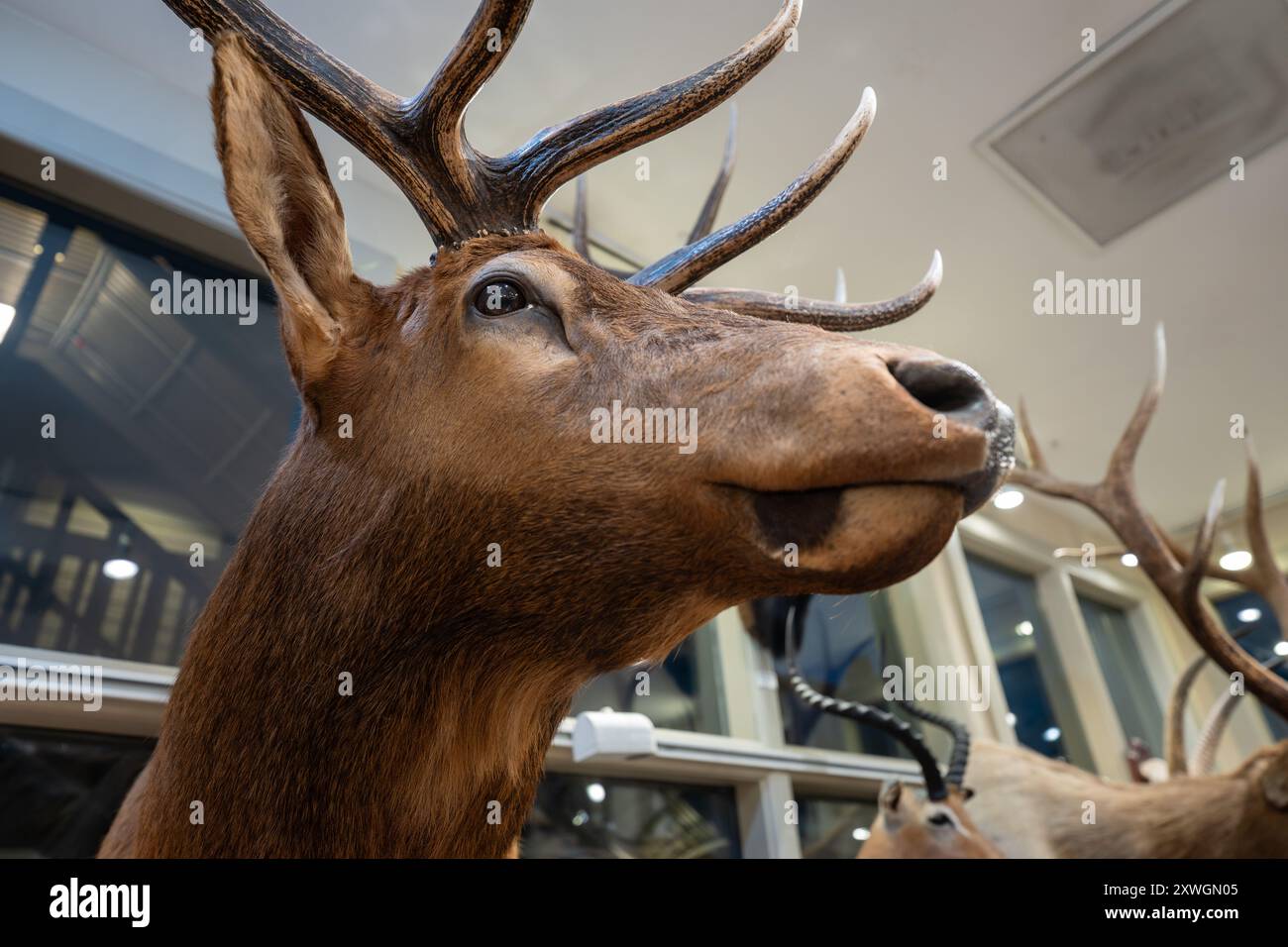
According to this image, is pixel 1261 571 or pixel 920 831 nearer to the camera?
pixel 920 831

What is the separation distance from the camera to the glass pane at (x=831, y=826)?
94.1 inches

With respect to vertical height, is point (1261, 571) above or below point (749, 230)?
below

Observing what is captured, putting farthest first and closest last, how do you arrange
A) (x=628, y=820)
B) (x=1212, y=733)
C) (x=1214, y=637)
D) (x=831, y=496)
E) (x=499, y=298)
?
(x=1212, y=733) < (x=628, y=820) < (x=1214, y=637) < (x=499, y=298) < (x=831, y=496)

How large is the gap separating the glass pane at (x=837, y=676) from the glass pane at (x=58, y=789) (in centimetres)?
163

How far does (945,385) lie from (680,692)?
1.86 metres

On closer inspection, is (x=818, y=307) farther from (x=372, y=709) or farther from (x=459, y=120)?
(x=372, y=709)

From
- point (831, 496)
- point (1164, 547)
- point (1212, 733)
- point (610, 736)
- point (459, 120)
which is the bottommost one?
point (1212, 733)

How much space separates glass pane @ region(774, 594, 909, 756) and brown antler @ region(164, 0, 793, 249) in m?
1.86

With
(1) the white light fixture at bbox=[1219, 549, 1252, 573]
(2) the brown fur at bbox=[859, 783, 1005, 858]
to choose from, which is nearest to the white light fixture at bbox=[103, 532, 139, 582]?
(2) the brown fur at bbox=[859, 783, 1005, 858]

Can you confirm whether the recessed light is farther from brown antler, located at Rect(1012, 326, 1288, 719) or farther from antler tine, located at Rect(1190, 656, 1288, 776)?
antler tine, located at Rect(1190, 656, 1288, 776)

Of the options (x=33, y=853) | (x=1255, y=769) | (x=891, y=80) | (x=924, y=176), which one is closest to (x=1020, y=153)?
(x=924, y=176)

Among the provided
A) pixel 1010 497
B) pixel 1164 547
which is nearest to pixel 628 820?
pixel 1164 547

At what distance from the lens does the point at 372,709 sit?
534 mm
